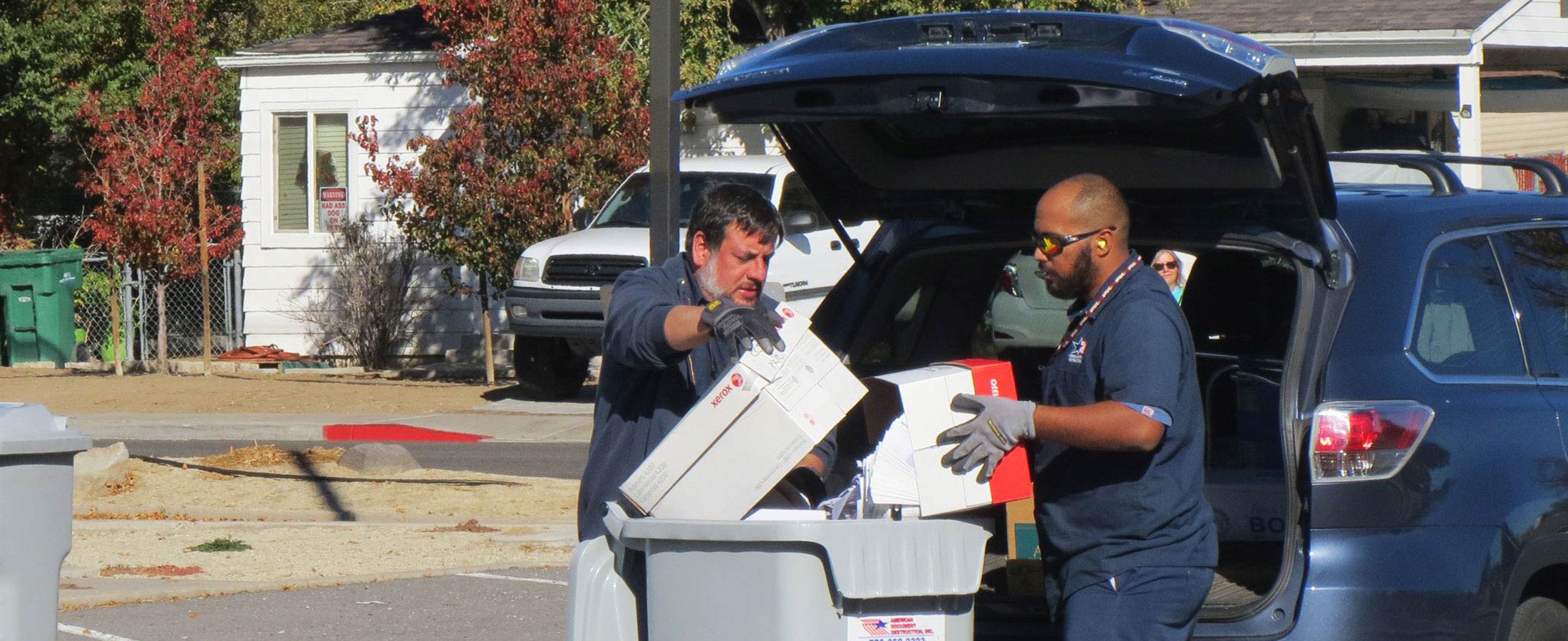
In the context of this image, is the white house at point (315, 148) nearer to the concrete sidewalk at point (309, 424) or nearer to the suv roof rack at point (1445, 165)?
the concrete sidewalk at point (309, 424)

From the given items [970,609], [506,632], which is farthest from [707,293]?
[506,632]

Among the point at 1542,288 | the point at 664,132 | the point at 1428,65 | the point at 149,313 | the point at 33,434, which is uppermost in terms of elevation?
the point at 1428,65

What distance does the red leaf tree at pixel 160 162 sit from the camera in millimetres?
17688

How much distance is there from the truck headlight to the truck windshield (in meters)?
0.76

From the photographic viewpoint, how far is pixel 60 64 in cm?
2327

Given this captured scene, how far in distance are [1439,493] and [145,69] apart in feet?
83.8

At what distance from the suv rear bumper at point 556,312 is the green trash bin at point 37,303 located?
8233 millimetres

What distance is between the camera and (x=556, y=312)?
1445 cm

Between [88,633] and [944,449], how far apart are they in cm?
466

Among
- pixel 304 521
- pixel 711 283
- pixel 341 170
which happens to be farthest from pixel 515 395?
pixel 711 283

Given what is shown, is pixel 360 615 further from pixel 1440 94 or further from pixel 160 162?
pixel 1440 94

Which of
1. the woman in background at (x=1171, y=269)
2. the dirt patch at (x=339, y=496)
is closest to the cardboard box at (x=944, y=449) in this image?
the woman in background at (x=1171, y=269)

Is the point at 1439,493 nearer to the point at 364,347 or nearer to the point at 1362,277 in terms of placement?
the point at 1362,277

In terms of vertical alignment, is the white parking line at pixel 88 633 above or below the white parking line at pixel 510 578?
above
